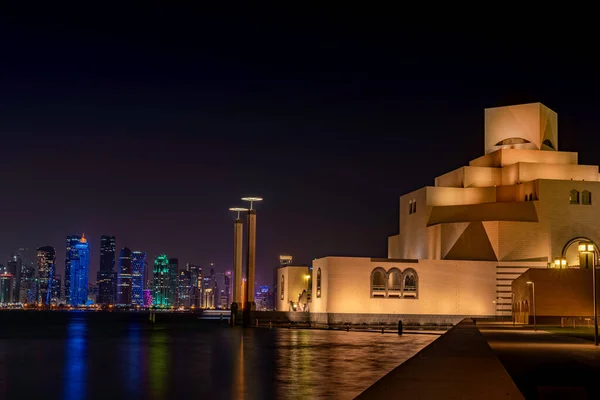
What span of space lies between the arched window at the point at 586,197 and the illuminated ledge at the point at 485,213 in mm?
4235

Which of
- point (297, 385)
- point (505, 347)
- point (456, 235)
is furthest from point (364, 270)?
point (297, 385)

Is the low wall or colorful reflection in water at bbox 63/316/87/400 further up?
the low wall

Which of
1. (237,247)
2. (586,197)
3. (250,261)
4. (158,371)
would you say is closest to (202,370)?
(158,371)

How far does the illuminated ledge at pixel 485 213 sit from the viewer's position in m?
67.6

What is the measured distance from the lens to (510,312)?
222 feet

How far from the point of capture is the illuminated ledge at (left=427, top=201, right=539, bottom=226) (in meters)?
67.6

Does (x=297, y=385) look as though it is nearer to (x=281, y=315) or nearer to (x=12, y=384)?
(x=12, y=384)

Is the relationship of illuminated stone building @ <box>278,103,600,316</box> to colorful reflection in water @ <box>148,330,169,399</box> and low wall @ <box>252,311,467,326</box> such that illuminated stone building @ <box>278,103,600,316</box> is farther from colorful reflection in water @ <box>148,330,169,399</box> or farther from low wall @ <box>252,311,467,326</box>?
colorful reflection in water @ <box>148,330,169,399</box>

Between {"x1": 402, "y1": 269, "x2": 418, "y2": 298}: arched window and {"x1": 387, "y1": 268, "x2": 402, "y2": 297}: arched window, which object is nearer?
{"x1": 387, "y1": 268, "x2": 402, "y2": 297}: arched window

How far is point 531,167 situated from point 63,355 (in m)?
47.6

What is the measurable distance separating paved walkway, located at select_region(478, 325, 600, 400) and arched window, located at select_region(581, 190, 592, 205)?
4123cm

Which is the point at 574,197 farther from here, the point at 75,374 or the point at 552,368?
the point at 75,374

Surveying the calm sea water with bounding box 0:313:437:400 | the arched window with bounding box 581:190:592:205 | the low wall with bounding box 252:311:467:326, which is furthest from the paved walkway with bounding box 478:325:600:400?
the arched window with bounding box 581:190:592:205

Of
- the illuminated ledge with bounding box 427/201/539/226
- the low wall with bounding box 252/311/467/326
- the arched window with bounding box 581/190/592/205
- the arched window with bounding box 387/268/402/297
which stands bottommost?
the low wall with bounding box 252/311/467/326
